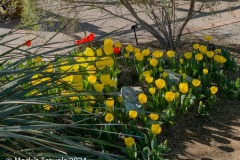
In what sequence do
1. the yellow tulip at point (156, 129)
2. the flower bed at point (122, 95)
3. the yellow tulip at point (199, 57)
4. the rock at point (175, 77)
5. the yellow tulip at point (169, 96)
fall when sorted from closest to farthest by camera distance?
1. the flower bed at point (122, 95)
2. the yellow tulip at point (156, 129)
3. the yellow tulip at point (169, 96)
4. the rock at point (175, 77)
5. the yellow tulip at point (199, 57)

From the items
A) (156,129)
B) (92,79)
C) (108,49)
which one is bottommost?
(156,129)

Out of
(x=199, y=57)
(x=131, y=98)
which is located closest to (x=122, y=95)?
(x=131, y=98)

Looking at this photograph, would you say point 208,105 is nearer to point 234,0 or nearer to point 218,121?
point 218,121

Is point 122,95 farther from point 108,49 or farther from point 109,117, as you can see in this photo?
point 108,49

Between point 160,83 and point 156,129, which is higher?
point 160,83

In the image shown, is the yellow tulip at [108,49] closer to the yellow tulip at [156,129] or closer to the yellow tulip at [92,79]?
the yellow tulip at [92,79]

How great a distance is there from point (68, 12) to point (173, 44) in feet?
4.41

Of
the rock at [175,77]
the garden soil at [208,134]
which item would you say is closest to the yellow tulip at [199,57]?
the rock at [175,77]

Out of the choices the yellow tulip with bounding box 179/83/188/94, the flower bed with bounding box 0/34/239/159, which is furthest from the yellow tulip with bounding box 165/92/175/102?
the yellow tulip with bounding box 179/83/188/94

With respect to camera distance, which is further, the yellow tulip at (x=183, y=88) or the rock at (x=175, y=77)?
the rock at (x=175, y=77)

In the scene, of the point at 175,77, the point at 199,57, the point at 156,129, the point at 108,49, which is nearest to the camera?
the point at 156,129

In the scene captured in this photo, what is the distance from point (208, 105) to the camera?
13.3 feet

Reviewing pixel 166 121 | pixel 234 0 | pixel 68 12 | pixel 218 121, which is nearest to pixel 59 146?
pixel 166 121

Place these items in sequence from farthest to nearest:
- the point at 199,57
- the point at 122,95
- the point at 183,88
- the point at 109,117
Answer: the point at 199,57, the point at 183,88, the point at 122,95, the point at 109,117
